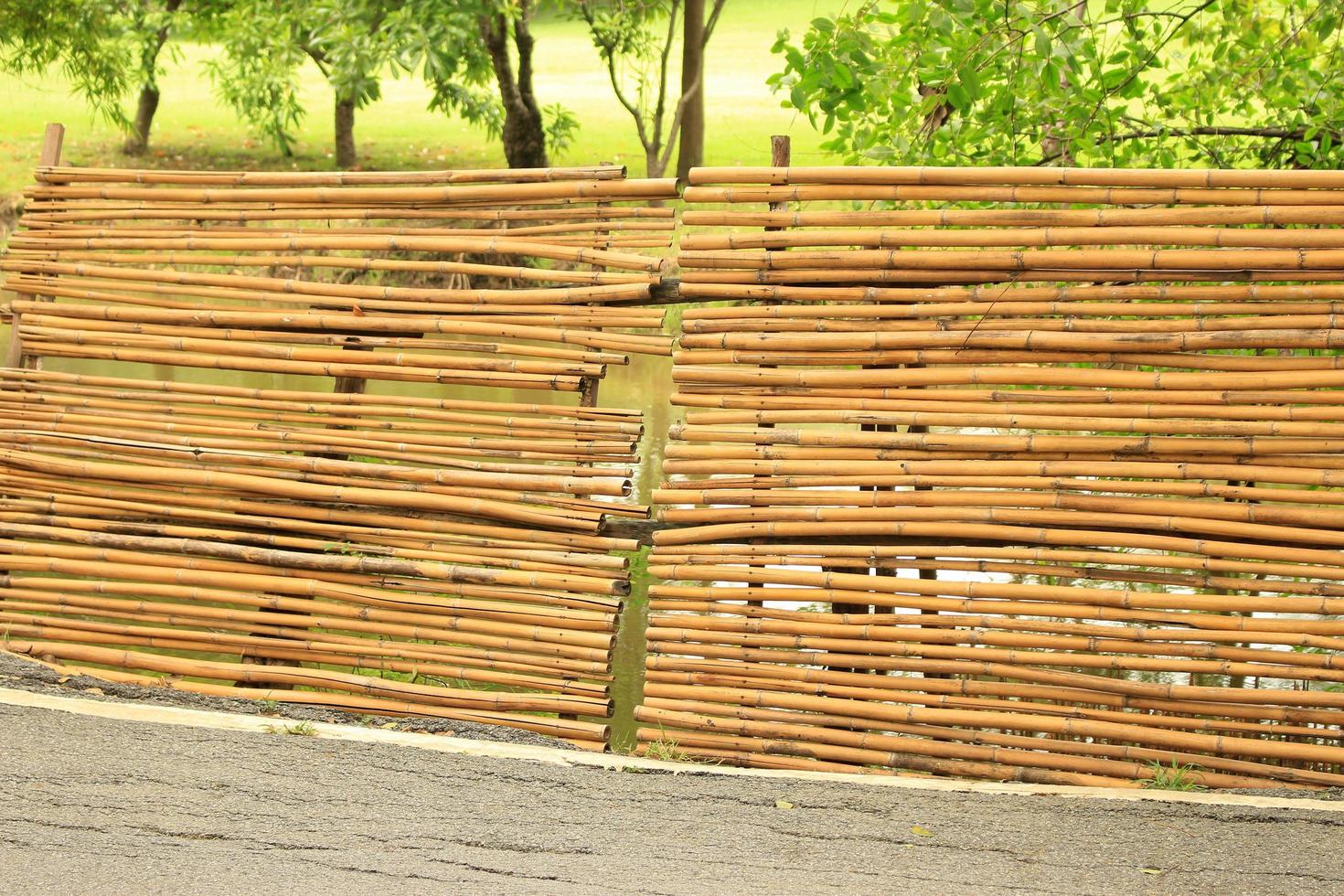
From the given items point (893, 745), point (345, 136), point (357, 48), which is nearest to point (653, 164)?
point (357, 48)

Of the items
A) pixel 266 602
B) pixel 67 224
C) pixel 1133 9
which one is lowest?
pixel 266 602

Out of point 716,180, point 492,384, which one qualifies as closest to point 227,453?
point 492,384

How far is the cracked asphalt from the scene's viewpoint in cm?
246

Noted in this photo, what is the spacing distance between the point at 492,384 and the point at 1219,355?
1.96 metres

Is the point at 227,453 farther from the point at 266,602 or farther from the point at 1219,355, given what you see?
the point at 1219,355

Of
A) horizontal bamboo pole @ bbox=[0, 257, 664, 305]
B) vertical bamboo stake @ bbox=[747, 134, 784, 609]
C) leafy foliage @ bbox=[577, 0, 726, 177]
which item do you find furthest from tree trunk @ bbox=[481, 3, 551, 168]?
vertical bamboo stake @ bbox=[747, 134, 784, 609]

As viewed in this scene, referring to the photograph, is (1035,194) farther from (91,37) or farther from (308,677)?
(91,37)

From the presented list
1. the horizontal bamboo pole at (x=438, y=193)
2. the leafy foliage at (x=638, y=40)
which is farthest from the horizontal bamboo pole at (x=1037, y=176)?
the leafy foliage at (x=638, y=40)

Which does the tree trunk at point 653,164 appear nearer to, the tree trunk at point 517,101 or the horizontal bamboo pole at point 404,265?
the tree trunk at point 517,101

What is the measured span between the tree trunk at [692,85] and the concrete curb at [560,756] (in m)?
8.93

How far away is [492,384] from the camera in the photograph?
12.4ft

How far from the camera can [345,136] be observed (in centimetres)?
1283

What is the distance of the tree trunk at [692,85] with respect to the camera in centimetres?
1166

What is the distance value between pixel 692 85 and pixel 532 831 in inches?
384
